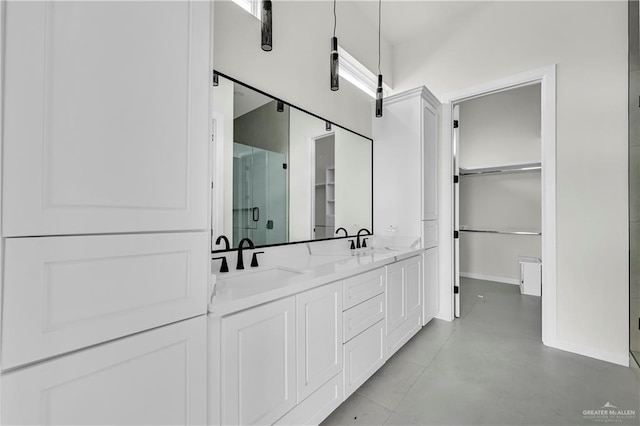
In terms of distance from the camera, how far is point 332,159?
262 centimetres

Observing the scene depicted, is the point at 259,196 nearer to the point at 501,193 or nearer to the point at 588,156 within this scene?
the point at 588,156

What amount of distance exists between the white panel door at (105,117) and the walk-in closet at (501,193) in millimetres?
4128

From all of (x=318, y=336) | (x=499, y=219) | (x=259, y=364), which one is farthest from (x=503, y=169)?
(x=259, y=364)

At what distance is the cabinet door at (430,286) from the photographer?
9.48ft

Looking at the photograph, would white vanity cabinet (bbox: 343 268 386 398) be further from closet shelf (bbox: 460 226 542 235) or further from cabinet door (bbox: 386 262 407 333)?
closet shelf (bbox: 460 226 542 235)

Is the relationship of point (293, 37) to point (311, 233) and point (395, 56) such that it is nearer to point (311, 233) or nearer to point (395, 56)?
point (311, 233)

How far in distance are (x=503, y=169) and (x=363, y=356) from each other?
13.6 ft

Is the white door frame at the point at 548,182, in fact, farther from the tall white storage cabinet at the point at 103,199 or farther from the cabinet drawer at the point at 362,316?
the tall white storage cabinet at the point at 103,199

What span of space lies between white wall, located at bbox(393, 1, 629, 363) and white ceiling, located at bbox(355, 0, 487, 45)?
47 centimetres

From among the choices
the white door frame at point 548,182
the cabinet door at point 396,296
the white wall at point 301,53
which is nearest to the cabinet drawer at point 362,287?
the cabinet door at point 396,296

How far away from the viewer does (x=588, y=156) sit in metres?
2.37

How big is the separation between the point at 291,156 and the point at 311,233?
68 centimetres

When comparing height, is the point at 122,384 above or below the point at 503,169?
below

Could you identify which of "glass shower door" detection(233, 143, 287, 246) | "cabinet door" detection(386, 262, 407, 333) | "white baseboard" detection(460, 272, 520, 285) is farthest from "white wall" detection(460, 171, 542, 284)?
"glass shower door" detection(233, 143, 287, 246)
